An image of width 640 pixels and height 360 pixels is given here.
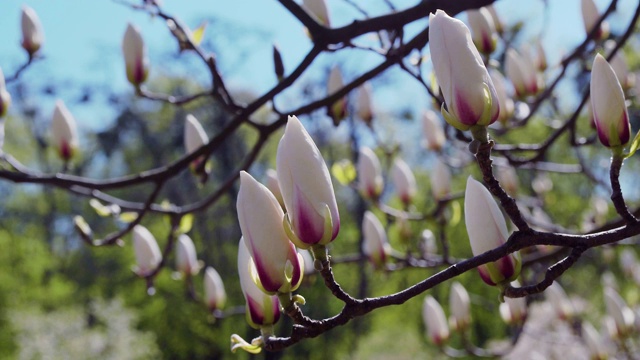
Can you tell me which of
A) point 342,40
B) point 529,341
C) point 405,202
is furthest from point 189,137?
point 529,341

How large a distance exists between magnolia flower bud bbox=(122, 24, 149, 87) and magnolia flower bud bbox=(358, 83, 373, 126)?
0.80 metres

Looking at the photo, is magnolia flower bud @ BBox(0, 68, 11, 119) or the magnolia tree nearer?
the magnolia tree

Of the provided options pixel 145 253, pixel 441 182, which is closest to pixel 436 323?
pixel 441 182

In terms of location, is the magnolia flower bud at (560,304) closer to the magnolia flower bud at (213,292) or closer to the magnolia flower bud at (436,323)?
the magnolia flower bud at (436,323)

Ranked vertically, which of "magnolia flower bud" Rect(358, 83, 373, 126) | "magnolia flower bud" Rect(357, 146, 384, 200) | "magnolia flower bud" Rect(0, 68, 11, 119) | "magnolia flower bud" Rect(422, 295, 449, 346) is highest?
"magnolia flower bud" Rect(0, 68, 11, 119)

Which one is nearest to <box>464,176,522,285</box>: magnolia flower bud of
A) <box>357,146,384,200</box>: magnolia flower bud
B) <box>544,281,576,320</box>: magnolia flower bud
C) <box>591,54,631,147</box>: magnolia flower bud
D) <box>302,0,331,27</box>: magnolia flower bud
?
<box>591,54,631,147</box>: magnolia flower bud

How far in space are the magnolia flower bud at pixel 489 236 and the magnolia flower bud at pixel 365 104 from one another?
1508mm

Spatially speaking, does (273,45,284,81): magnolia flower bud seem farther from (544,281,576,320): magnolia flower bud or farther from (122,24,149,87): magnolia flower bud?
(544,281,576,320): magnolia flower bud

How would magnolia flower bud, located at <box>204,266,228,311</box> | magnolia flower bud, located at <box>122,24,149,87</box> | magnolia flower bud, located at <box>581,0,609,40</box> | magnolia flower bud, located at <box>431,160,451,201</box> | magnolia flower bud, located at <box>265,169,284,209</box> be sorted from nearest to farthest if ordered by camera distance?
magnolia flower bud, located at <box>265,169,284,209</box>
magnolia flower bud, located at <box>122,24,149,87</box>
magnolia flower bud, located at <box>581,0,609,40</box>
magnolia flower bud, located at <box>204,266,228,311</box>
magnolia flower bud, located at <box>431,160,451,201</box>

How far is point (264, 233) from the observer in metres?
0.73

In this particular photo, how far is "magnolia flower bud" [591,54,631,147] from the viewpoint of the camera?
814 millimetres

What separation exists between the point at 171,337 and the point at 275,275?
12.9 m

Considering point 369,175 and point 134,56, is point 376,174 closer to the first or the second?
point 369,175

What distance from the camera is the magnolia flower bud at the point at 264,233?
2.38 feet
